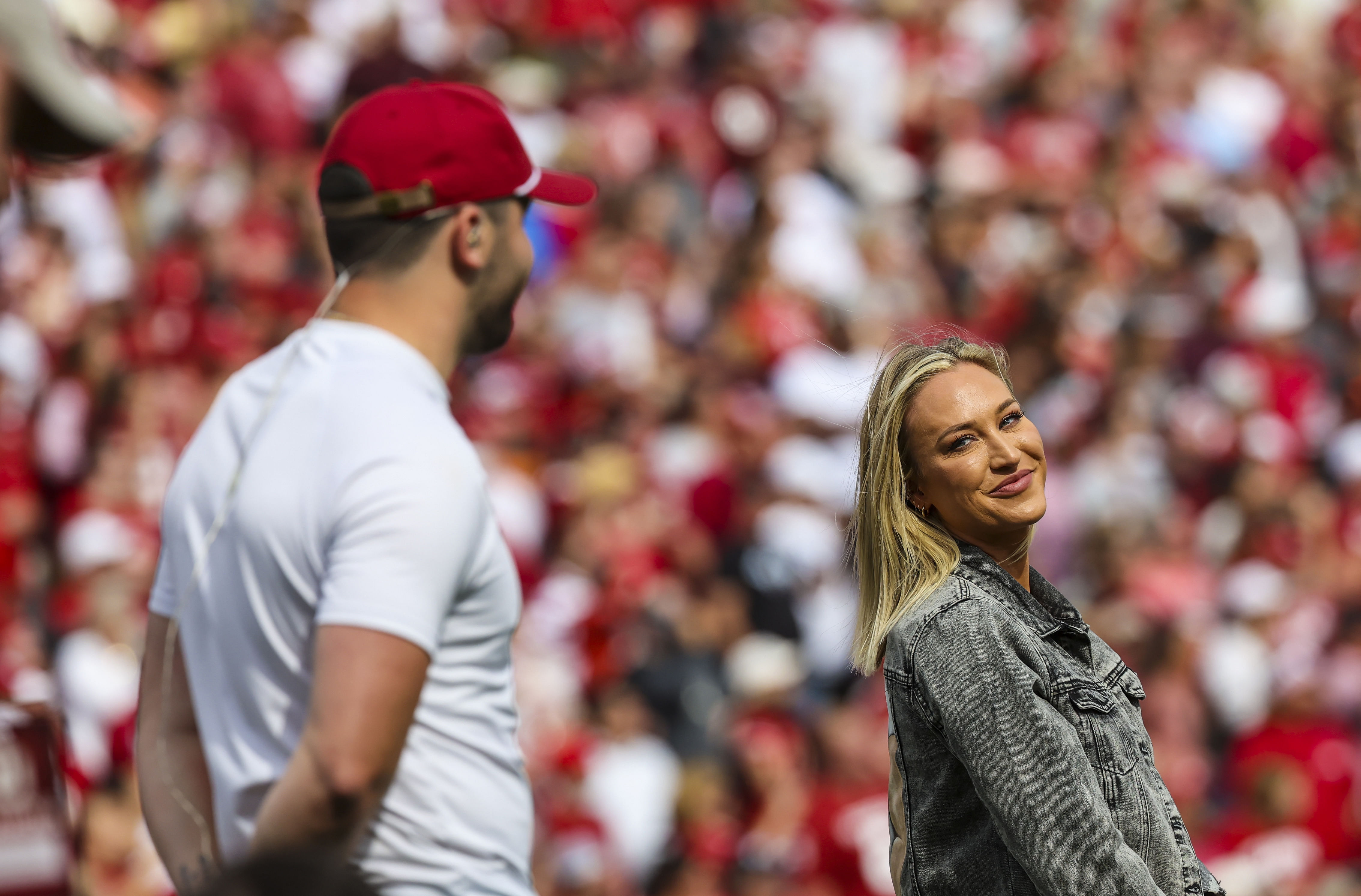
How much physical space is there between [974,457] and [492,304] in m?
0.71

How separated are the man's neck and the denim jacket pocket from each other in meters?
0.95

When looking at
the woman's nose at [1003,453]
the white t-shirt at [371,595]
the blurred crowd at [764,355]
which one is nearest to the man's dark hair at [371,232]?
the white t-shirt at [371,595]

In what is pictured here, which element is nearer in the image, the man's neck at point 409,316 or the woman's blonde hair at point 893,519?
the man's neck at point 409,316

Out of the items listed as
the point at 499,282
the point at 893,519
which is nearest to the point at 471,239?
the point at 499,282

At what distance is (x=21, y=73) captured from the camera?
1.74 m

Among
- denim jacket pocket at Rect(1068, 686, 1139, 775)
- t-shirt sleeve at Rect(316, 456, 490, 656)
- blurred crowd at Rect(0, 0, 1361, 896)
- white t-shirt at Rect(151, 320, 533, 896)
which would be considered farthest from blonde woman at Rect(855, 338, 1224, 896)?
blurred crowd at Rect(0, 0, 1361, 896)

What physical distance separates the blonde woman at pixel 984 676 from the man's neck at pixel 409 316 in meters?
0.66

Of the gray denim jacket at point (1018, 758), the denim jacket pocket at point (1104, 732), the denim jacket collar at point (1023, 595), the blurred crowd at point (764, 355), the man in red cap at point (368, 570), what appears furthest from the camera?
the blurred crowd at point (764, 355)

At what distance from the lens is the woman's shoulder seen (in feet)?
7.23

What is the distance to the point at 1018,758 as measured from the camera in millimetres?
2107

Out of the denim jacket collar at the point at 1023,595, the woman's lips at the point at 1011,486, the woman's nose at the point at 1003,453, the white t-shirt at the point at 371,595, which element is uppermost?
the woman's nose at the point at 1003,453

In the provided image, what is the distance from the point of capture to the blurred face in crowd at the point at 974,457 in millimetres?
2385

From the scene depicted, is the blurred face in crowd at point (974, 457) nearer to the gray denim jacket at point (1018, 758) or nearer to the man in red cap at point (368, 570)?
the gray denim jacket at point (1018, 758)

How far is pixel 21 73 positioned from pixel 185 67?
10.3 m
